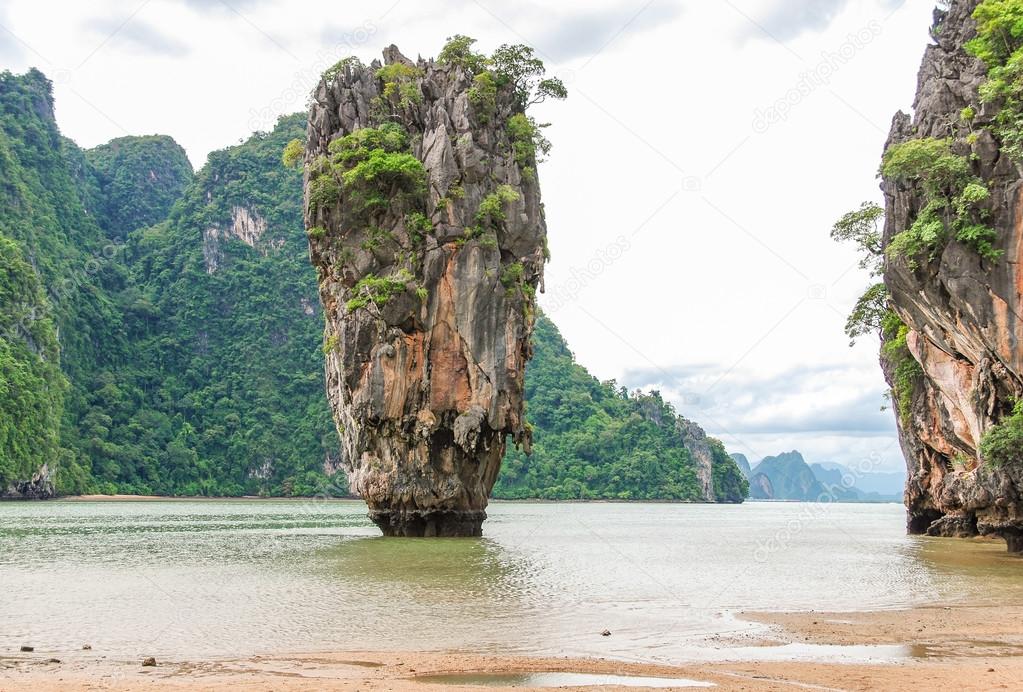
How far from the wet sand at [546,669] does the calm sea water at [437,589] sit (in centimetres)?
75

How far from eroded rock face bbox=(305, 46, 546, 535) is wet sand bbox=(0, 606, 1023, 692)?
1936cm

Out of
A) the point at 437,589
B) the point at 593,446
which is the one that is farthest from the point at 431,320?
the point at 593,446

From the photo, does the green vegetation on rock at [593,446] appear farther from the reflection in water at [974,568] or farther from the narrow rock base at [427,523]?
the reflection in water at [974,568]

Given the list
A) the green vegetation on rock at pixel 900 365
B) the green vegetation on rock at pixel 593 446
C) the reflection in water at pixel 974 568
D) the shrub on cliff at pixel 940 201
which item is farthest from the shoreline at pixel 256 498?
the shrub on cliff at pixel 940 201

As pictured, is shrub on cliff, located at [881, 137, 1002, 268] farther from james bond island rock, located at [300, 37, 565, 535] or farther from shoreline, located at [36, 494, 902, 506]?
shoreline, located at [36, 494, 902, 506]

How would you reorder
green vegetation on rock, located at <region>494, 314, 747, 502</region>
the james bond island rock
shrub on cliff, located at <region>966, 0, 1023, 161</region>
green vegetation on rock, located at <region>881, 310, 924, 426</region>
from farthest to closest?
green vegetation on rock, located at <region>494, 314, 747, 502</region> < green vegetation on rock, located at <region>881, 310, 924, 426</region> < the james bond island rock < shrub on cliff, located at <region>966, 0, 1023, 161</region>

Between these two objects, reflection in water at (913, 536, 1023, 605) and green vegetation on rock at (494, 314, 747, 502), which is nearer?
reflection in water at (913, 536, 1023, 605)

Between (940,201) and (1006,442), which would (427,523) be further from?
(940,201)

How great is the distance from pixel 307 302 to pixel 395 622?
102863 mm

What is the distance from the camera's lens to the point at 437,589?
16.9 metres

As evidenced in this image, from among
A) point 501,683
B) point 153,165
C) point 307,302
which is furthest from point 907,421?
point 153,165

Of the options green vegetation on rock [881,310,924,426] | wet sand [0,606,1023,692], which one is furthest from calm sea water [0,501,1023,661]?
green vegetation on rock [881,310,924,426]

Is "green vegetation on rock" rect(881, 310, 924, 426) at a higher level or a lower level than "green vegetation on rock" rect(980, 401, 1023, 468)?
higher

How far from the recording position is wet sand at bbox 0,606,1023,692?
8.71 metres
